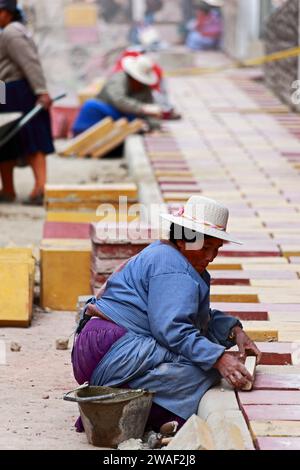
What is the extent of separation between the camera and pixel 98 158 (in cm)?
1341

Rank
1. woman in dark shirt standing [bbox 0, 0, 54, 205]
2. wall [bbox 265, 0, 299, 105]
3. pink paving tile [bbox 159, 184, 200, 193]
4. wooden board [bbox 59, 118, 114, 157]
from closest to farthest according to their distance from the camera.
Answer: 1. pink paving tile [bbox 159, 184, 200, 193]
2. woman in dark shirt standing [bbox 0, 0, 54, 205]
3. wooden board [bbox 59, 118, 114, 157]
4. wall [bbox 265, 0, 299, 105]

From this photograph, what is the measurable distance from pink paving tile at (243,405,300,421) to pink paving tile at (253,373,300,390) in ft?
0.71

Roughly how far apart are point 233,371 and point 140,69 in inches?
334

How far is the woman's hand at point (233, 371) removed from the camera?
4859 millimetres

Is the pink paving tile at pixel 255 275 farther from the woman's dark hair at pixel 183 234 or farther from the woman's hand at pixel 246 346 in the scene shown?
the woman's dark hair at pixel 183 234

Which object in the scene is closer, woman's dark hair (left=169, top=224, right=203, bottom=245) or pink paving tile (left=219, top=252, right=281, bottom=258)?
woman's dark hair (left=169, top=224, right=203, bottom=245)

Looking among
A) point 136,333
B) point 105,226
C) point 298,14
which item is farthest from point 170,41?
point 136,333

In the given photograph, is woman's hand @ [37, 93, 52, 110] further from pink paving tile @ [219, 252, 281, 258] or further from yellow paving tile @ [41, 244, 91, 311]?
pink paving tile @ [219, 252, 281, 258]

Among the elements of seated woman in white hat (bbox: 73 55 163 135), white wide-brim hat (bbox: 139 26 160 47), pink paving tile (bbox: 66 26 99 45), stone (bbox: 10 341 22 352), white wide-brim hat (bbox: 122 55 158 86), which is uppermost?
stone (bbox: 10 341 22 352)

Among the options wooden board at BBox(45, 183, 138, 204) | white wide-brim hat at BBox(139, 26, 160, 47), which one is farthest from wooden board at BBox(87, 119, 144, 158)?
white wide-brim hat at BBox(139, 26, 160, 47)

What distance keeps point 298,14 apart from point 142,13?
2061 centimetres

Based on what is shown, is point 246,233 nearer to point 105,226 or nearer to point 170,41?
point 105,226

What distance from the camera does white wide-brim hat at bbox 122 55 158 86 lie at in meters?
13.0
